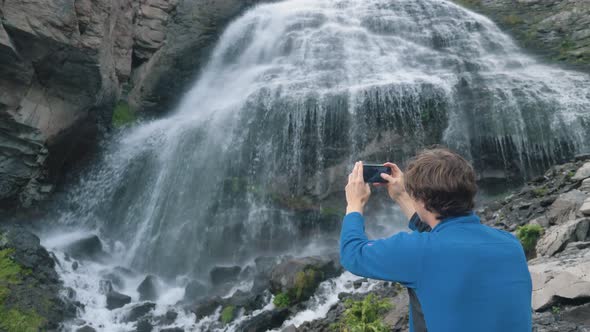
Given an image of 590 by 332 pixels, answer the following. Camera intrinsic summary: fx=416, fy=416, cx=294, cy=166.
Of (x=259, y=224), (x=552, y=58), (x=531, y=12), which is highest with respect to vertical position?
(x=531, y=12)

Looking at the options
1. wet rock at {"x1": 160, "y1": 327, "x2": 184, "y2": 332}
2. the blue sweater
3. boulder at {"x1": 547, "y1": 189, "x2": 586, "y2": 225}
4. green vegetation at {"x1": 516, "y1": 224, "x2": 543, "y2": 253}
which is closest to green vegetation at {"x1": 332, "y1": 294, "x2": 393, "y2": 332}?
green vegetation at {"x1": 516, "y1": 224, "x2": 543, "y2": 253}

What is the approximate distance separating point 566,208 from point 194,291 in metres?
8.82

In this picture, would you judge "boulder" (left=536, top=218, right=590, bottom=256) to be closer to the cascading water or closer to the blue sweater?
the blue sweater

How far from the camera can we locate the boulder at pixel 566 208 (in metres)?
7.38

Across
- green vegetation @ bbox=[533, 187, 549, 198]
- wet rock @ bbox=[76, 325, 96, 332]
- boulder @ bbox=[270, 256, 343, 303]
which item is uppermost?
green vegetation @ bbox=[533, 187, 549, 198]

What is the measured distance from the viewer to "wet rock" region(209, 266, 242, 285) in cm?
1145

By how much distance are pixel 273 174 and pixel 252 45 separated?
968 cm

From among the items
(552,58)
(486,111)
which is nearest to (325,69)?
(486,111)

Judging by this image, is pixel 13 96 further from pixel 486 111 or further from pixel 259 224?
pixel 486 111

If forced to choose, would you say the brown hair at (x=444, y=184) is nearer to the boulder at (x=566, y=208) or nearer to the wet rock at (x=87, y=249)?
the boulder at (x=566, y=208)

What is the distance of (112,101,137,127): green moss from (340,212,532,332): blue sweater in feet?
58.1

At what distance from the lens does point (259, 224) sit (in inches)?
531

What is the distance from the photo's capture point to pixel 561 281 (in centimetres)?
463

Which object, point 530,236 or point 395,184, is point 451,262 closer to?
point 395,184
